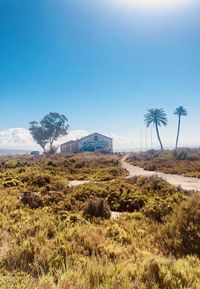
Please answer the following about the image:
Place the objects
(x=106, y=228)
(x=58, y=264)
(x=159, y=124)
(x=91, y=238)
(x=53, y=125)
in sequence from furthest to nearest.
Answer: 1. (x=53, y=125)
2. (x=159, y=124)
3. (x=106, y=228)
4. (x=91, y=238)
5. (x=58, y=264)

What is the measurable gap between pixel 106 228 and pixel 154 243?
146 cm

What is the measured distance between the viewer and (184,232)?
256 inches

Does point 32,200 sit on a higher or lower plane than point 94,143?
lower

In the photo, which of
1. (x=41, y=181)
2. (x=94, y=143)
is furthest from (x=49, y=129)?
(x=41, y=181)

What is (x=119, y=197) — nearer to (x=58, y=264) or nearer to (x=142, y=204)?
(x=142, y=204)

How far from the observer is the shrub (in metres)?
Answer: 6.13

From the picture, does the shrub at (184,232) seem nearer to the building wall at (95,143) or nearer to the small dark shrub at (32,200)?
the small dark shrub at (32,200)

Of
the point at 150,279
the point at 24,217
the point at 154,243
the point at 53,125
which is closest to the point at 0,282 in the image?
the point at 150,279

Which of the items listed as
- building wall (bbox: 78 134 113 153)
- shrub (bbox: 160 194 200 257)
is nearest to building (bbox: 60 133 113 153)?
building wall (bbox: 78 134 113 153)

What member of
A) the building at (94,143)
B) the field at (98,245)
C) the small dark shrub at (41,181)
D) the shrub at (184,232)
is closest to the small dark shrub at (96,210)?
the field at (98,245)

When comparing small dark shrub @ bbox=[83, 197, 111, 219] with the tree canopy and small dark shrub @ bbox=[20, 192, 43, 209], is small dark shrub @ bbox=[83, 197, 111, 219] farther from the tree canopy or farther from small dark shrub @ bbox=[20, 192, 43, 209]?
the tree canopy

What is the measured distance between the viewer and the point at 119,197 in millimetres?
11578

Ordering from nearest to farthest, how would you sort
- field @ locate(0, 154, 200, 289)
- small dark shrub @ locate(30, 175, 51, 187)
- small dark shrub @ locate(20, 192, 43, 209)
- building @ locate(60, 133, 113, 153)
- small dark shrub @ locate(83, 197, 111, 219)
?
1. field @ locate(0, 154, 200, 289)
2. small dark shrub @ locate(83, 197, 111, 219)
3. small dark shrub @ locate(20, 192, 43, 209)
4. small dark shrub @ locate(30, 175, 51, 187)
5. building @ locate(60, 133, 113, 153)

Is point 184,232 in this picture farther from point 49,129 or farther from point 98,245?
point 49,129
